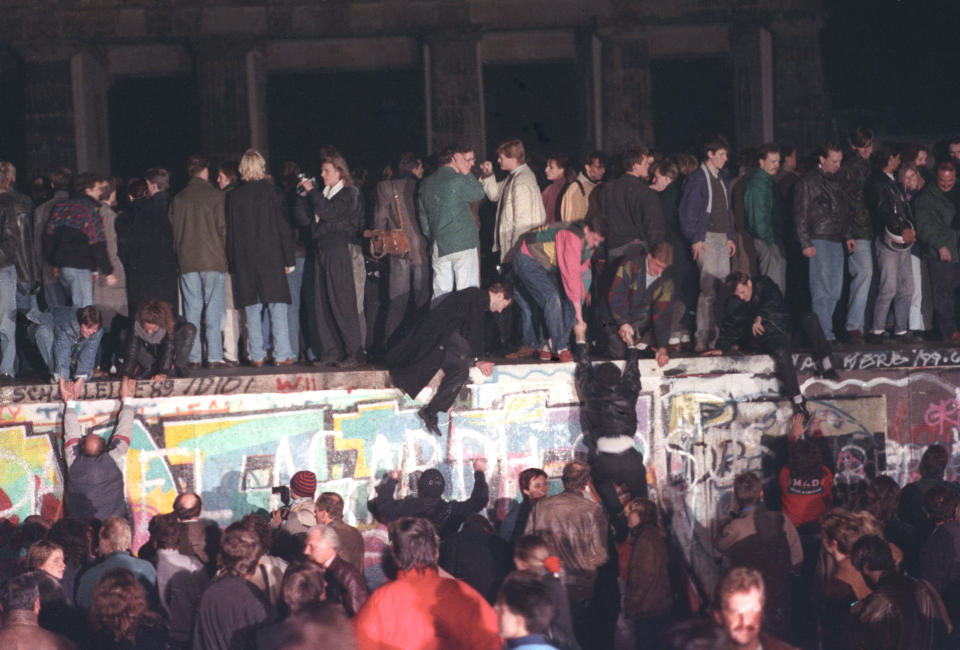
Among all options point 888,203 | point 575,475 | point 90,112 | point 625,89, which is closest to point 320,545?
point 575,475

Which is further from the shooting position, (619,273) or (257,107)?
(257,107)

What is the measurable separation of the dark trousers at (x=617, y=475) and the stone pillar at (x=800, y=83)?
30.3ft

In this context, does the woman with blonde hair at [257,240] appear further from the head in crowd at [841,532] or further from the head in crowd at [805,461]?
the head in crowd at [841,532]

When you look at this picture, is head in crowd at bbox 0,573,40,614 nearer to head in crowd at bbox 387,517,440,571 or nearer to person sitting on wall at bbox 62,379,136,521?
head in crowd at bbox 387,517,440,571

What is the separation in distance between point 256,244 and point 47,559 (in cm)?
426

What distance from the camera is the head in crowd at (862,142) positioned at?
488 inches

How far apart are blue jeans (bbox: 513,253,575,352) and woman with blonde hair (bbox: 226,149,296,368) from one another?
2.25m

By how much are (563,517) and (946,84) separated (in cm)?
1430

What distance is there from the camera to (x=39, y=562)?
789 centimetres

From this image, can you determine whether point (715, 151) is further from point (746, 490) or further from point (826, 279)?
point (746, 490)

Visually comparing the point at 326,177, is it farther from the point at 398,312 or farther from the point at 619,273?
the point at 619,273

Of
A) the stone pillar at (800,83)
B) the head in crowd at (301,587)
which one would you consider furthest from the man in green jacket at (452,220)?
the stone pillar at (800,83)

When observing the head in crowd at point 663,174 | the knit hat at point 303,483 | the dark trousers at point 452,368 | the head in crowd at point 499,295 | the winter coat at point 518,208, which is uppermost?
the head in crowd at point 663,174

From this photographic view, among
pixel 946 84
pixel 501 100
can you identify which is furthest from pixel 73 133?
pixel 946 84
